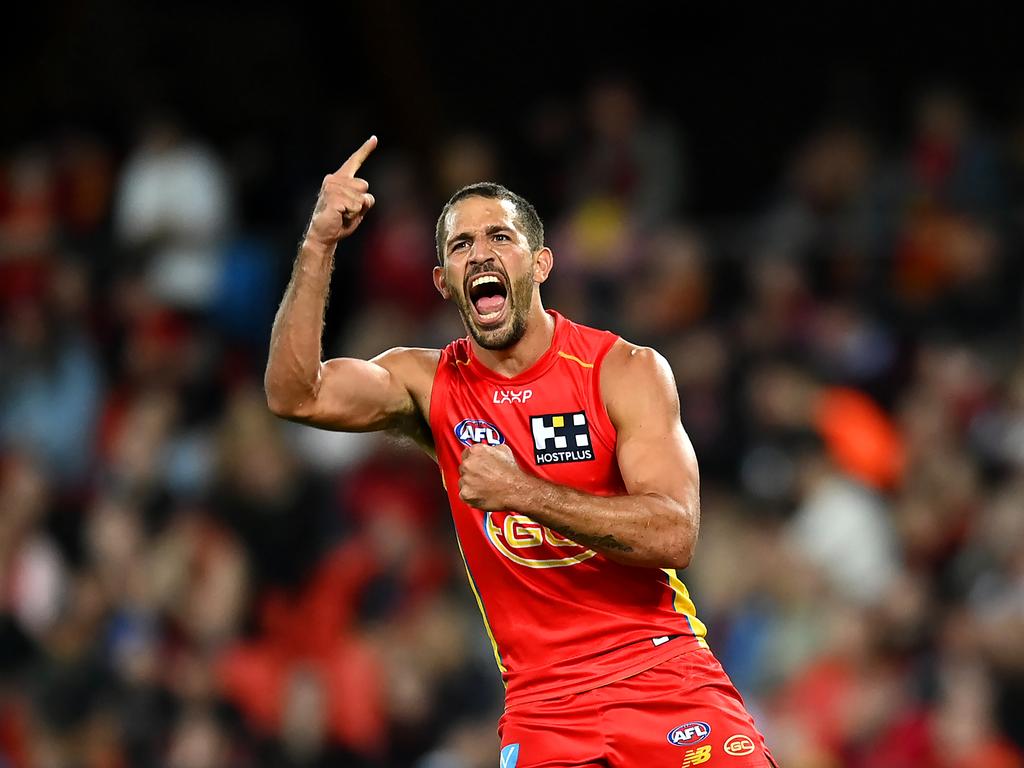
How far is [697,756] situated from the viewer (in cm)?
496

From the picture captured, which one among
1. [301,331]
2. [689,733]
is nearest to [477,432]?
[301,331]

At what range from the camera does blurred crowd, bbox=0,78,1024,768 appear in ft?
29.5

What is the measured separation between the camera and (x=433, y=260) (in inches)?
445

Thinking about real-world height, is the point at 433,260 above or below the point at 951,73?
below

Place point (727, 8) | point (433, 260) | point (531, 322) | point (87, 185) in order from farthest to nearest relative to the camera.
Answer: point (727, 8) < point (87, 185) < point (433, 260) < point (531, 322)

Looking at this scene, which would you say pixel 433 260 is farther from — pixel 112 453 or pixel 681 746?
pixel 681 746

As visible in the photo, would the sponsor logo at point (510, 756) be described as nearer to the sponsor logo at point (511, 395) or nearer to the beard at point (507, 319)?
the sponsor logo at point (511, 395)

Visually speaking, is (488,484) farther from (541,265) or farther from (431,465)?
(431,465)

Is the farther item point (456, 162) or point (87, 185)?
point (87, 185)

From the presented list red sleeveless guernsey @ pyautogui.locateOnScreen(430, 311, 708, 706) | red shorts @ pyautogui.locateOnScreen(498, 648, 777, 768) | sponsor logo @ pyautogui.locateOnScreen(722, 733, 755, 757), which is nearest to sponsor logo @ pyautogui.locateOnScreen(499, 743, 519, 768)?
red shorts @ pyautogui.locateOnScreen(498, 648, 777, 768)

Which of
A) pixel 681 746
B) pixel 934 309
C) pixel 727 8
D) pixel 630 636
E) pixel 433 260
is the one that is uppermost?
pixel 727 8

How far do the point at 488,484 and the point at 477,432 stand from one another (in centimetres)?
73

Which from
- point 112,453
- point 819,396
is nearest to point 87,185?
point 112,453

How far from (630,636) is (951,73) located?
8.72 m
